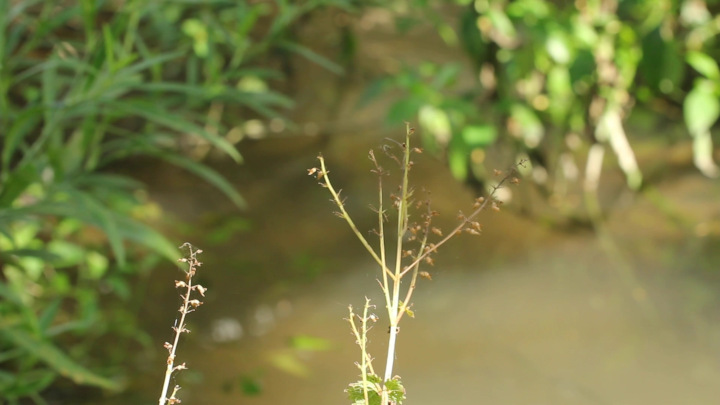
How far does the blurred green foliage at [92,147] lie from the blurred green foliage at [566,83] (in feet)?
1.27

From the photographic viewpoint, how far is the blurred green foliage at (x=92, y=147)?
126cm

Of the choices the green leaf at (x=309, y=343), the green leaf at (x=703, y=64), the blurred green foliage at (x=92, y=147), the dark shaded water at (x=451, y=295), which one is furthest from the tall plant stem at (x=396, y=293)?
the green leaf at (x=703, y=64)

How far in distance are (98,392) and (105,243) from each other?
22.5 inches

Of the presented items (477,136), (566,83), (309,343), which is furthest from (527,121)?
(309,343)

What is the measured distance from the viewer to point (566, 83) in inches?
85.7

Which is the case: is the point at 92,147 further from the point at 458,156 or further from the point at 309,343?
the point at 458,156

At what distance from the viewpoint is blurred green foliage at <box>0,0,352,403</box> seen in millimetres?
1259

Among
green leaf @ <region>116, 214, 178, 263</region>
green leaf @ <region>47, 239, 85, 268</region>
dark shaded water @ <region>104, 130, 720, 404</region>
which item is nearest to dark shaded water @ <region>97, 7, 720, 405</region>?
dark shaded water @ <region>104, 130, 720, 404</region>

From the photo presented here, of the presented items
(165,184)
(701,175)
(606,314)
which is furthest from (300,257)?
(701,175)

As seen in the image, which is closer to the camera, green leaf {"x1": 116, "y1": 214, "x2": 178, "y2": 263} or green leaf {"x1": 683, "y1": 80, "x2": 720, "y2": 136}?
green leaf {"x1": 116, "y1": 214, "x2": 178, "y2": 263}

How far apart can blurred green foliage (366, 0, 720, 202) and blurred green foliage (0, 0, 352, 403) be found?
1.27 feet

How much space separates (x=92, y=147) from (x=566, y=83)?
118 centimetres

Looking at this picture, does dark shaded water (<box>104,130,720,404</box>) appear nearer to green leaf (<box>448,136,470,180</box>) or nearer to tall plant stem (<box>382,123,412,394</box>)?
green leaf (<box>448,136,470,180</box>)

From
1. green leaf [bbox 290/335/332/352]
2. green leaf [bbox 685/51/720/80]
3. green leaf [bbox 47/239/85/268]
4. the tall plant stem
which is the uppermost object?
green leaf [bbox 685/51/720/80]
